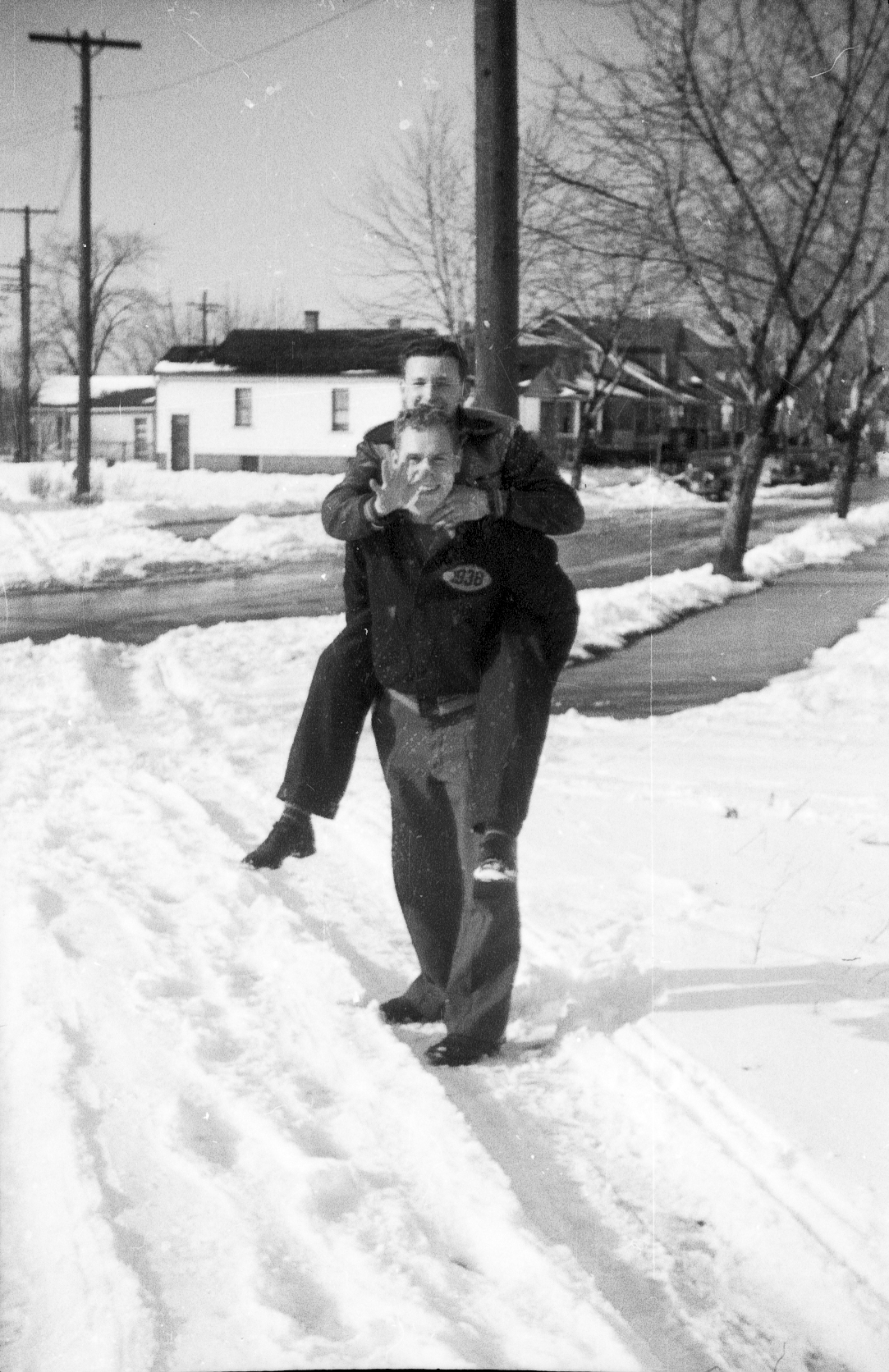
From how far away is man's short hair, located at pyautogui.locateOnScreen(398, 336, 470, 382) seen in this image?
12.3 feet

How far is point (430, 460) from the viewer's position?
3664mm

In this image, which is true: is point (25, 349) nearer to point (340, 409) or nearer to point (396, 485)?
point (340, 409)

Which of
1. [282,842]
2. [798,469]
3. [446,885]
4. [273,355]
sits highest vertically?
[273,355]

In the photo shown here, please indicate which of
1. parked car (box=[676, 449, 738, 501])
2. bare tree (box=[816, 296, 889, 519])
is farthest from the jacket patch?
parked car (box=[676, 449, 738, 501])

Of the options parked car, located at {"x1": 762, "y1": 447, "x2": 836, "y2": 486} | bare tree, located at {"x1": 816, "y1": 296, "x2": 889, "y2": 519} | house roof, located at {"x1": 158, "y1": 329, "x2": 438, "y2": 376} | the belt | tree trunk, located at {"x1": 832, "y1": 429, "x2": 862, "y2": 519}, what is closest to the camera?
the belt

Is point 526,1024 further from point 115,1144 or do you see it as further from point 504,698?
point 115,1144

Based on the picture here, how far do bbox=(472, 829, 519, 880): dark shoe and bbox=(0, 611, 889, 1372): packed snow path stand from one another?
1.76 feet

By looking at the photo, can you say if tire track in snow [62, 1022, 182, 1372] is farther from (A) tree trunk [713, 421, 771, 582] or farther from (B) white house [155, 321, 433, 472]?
(B) white house [155, 321, 433, 472]

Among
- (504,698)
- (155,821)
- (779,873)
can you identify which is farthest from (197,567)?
(504,698)

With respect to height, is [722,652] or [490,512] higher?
[490,512]

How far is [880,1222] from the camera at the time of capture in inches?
121

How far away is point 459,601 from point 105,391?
2451 inches

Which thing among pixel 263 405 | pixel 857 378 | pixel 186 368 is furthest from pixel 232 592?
pixel 186 368

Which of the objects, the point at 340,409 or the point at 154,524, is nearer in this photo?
the point at 154,524
